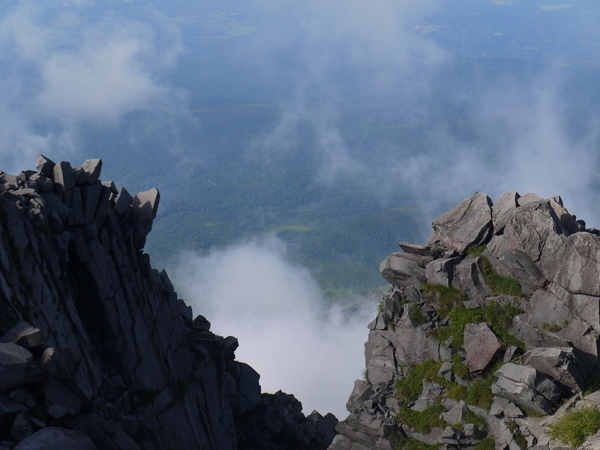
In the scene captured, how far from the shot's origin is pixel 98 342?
110 feet

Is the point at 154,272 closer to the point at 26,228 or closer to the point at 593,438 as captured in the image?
the point at 26,228

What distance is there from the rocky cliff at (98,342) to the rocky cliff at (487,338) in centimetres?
1097

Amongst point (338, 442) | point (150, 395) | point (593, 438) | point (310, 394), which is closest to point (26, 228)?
point (150, 395)

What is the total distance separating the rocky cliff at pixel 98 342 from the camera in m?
18.7

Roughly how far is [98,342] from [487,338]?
21326 millimetres

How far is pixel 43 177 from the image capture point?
3102 cm

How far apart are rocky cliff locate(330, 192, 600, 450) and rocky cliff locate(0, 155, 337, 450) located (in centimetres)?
1097

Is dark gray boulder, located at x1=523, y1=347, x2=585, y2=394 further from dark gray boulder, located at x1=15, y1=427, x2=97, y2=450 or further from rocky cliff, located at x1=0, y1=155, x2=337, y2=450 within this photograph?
dark gray boulder, located at x1=15, y1=427, x2=97, y2=450

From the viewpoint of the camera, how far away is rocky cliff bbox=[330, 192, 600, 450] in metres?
29.8

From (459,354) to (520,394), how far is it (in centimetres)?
530

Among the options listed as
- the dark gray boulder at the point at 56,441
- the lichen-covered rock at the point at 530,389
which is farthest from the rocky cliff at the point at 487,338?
the dark gray boulder at the point at 56,441

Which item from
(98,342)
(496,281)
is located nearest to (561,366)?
(496,281)

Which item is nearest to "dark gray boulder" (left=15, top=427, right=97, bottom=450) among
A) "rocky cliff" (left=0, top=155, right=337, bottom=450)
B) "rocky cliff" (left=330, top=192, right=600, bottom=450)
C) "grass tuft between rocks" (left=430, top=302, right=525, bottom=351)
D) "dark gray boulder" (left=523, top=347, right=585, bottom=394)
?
"rocky cliff" (left=0, top=155, right=337, bottom=450)

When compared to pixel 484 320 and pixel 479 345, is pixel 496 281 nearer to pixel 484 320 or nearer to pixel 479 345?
pixel 484 320
